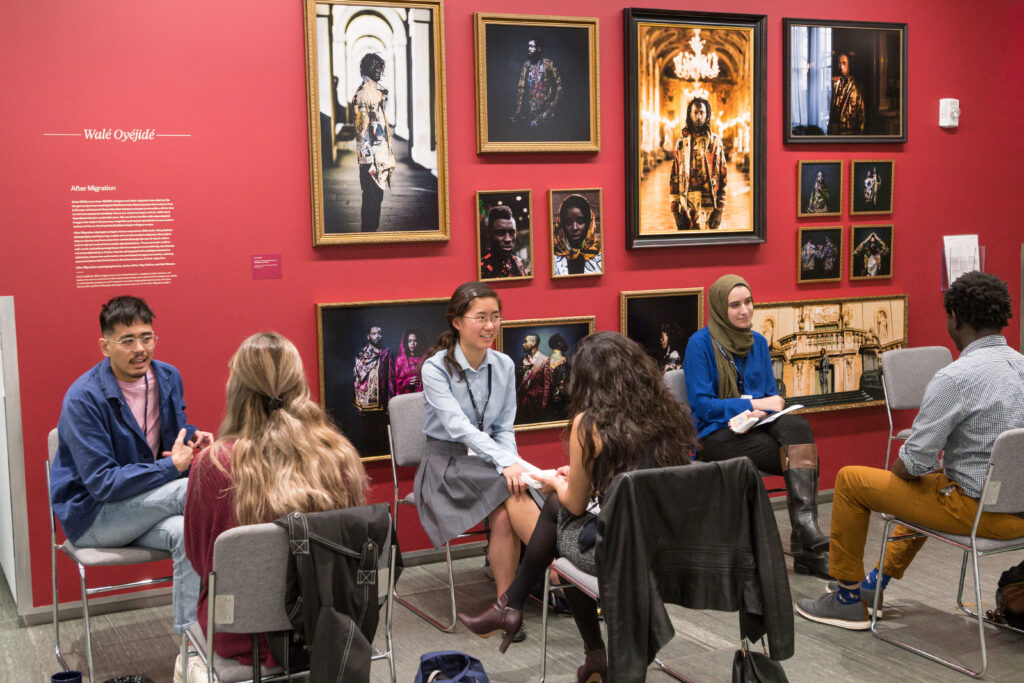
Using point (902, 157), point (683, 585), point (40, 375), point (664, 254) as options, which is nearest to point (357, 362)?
point (40, 375)

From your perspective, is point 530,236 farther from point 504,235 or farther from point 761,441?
point 761,441

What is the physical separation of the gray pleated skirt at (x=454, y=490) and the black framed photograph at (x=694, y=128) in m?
1.77

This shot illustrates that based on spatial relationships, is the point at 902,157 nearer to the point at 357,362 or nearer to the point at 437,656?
the point at 357,362

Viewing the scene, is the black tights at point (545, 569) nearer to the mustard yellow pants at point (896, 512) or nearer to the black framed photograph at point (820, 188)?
the mustard yellow pants at point (896, 512)

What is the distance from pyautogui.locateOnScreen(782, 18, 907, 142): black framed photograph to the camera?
582cm

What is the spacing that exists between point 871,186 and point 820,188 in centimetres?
36

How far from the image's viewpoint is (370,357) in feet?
16.4

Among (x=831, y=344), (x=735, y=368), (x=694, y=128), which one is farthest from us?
(x=831, y=344)

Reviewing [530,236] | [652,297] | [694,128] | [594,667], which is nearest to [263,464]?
[594,667]

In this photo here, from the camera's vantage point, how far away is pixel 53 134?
4363 mm

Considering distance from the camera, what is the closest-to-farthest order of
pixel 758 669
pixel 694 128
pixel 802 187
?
pixel 758 669
pixel 694 128
pixel 802 187

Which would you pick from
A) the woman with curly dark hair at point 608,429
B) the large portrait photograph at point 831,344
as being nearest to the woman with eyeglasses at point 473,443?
the woman with curly dark hair at point 608,429

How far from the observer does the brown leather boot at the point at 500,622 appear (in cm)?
379

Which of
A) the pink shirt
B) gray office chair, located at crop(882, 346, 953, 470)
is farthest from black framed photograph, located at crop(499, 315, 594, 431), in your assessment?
the pink shirt
